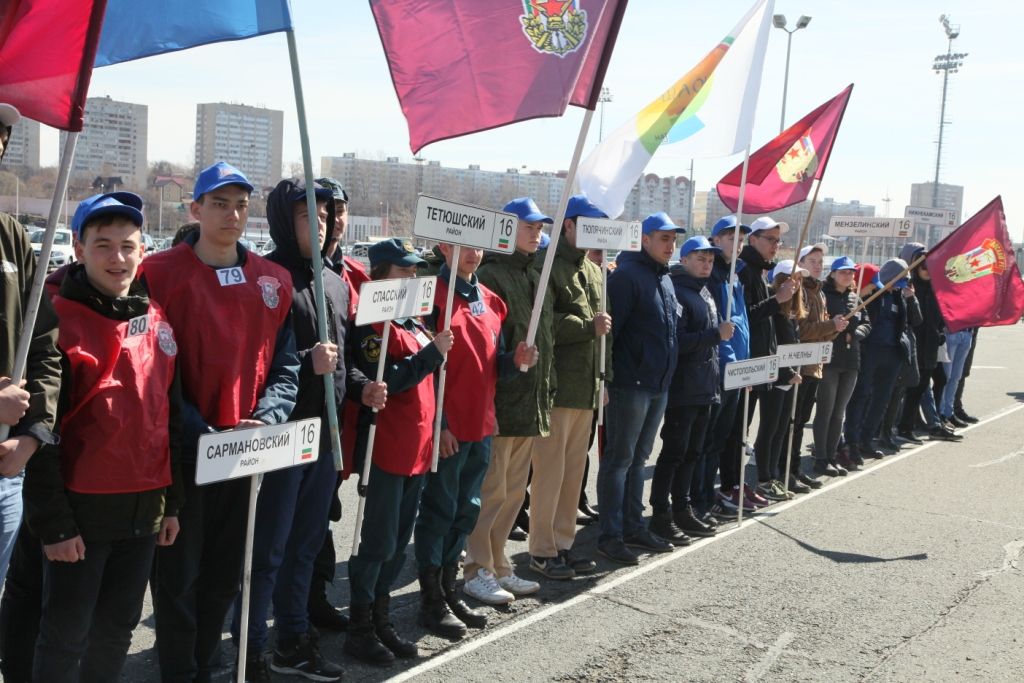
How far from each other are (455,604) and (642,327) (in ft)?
7.33

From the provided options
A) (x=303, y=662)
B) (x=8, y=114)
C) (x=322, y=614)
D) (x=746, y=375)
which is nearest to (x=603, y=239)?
(x=746, y=375)

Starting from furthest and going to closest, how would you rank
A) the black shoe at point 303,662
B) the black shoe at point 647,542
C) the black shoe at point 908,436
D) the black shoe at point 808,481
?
the black shoe at point 908,436
the black shoe at point 808,481
the black shoe at point 647,542
the black shoe at point 303,662

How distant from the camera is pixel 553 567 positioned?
598 centimetres

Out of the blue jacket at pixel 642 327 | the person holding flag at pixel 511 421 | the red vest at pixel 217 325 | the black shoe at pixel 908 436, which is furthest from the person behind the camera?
the black shoe at pixel 908 436

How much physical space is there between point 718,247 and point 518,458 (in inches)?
98.1

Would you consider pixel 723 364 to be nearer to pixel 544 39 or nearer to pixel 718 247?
pixel 718 247

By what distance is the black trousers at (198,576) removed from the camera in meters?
3.81

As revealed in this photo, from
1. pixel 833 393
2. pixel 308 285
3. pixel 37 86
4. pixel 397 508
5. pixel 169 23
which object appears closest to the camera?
pixel 37 86

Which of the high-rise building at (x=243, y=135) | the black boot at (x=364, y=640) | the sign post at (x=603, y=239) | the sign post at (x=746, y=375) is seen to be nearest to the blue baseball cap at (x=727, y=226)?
the sign post at (x=746, y=375)

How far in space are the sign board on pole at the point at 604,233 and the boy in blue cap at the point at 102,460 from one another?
2953 millimetres

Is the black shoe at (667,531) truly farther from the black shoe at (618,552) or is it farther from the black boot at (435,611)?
the black boot at (435,611)

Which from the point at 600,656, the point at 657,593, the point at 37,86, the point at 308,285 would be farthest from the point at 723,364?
the point at 37,86

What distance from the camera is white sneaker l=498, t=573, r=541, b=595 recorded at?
5.61m

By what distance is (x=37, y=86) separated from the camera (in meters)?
3.17
